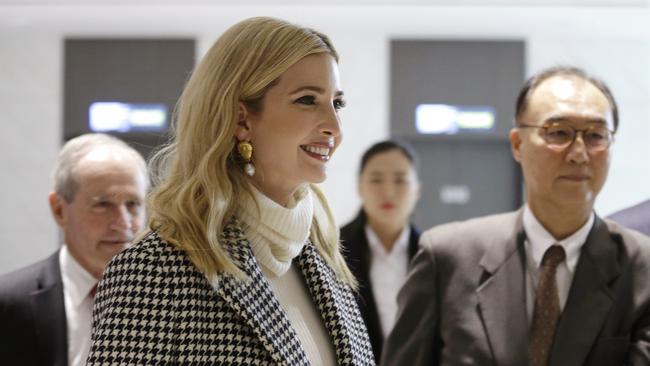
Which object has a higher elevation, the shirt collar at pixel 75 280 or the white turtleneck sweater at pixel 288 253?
the white turtleneck sweater at pixel 288 253

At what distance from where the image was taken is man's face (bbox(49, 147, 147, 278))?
3068 mm

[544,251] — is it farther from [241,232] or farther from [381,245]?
[381,245]

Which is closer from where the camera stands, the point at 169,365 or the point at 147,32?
the point at 169,365

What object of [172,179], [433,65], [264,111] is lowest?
[172,179]

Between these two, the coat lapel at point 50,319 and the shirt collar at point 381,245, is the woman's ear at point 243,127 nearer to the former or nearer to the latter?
the coat lapel at point 50,319

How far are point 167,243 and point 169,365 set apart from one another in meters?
0.24

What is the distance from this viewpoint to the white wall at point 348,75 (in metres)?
9.69

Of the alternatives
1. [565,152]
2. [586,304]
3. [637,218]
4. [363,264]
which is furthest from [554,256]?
[363,264]

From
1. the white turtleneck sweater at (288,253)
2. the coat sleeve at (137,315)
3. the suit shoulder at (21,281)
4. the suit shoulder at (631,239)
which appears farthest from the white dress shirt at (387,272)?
the coat sleeve at (137,315)

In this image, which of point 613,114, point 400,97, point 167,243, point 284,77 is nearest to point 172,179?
point 167,243

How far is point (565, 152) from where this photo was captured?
2.82 m

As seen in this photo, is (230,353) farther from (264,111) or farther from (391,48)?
(391,48)

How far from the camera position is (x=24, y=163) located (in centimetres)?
988

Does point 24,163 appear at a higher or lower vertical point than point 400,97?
lower
